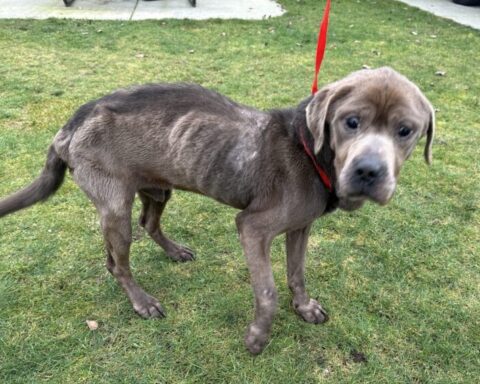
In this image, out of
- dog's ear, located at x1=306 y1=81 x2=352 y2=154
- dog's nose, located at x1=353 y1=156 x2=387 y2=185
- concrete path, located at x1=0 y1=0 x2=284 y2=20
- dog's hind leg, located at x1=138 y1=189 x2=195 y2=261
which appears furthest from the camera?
concrete path, located at x1=0 y1=0 x2=284 y2=20

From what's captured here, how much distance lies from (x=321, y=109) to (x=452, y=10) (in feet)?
36.4

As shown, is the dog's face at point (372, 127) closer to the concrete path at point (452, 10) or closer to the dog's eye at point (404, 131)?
the dog's eye at point (404, 131)

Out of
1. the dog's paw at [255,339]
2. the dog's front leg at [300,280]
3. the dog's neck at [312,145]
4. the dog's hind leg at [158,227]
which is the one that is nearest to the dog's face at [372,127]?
the dog's neck at [312,145]

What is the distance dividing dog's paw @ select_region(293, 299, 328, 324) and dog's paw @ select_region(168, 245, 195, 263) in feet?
3.21

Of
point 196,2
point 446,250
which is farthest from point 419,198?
point 196,2

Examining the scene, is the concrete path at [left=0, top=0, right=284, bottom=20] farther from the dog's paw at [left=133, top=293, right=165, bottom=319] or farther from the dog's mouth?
the dog's mouth

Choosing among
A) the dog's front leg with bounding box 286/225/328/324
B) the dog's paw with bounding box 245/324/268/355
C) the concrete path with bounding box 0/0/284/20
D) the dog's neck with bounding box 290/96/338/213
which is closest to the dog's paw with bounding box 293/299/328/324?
the dog's front leg with bounding box 286/225/328/324

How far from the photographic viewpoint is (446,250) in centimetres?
402

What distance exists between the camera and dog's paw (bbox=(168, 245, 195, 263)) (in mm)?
3832

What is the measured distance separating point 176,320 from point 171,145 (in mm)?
1259

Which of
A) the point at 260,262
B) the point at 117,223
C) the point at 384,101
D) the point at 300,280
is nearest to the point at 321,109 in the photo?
the point at 384,101

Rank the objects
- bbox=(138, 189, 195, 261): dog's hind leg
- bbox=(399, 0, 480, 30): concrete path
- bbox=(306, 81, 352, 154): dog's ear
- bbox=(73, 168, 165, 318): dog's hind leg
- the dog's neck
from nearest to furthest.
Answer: bbox=(306, 81, 352, 154): dog's ear, the dog's neck, bbox=(73, 168, 165, 318): dog's hind leg, bbox=(138, 189, 195, 261): dog's hind leg, bbox=(399, 0, 480, 30): concrete path

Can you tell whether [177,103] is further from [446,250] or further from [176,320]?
[446,250]

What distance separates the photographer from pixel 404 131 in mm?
2432
